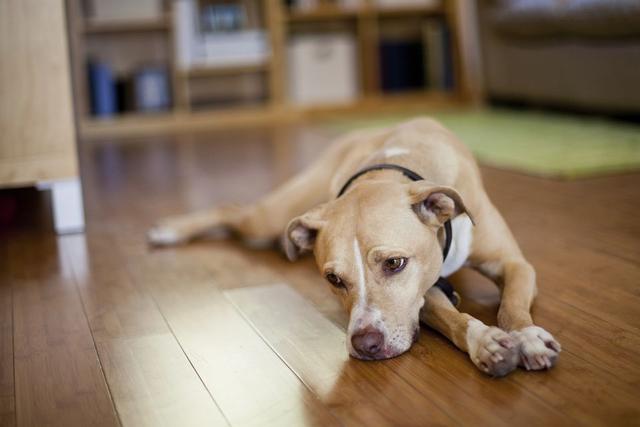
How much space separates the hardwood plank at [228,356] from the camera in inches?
54.3

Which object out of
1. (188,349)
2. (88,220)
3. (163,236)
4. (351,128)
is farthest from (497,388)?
(351,128)

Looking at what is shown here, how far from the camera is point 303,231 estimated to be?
174 centimetres

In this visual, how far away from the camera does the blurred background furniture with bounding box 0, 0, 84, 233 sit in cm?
265

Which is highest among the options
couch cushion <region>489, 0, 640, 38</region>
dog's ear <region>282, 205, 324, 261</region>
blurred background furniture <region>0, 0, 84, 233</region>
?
couch cushion <region>489, 0, 640, 38</region>

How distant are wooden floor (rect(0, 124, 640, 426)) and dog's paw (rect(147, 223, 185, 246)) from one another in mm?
37

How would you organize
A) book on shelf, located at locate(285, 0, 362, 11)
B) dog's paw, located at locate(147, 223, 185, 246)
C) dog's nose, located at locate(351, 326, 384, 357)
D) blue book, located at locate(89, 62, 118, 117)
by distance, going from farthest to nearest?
book on shelf, located at locate(285, 0, 362, 11)
blue book, located at locate(89, 62, 118, 117)
dog's paw, located at locate(147, 223, 185, 246)
dog's nose, located at locate(351, 326, 384, 357)

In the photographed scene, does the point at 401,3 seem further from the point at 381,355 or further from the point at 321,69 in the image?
the point at 381,355

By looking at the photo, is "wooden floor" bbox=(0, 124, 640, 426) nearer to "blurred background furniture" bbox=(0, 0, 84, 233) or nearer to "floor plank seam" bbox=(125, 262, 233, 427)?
"floor plank seam" bbox=(125, 262, 233, 427)

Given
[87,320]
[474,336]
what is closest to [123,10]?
[87,320]

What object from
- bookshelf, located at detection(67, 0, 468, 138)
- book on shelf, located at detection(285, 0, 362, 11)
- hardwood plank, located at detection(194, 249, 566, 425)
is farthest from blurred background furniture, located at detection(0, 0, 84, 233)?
book on shelf, located at detection(285, 0, 362, 11)

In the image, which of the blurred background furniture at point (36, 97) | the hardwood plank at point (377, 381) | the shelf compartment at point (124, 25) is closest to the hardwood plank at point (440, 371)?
the hardwood plank at point (377, 381)

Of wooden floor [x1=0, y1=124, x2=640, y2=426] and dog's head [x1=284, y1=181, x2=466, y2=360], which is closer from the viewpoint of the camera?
wooden floor [x1=0, y1=124, x2=640, y2=426]

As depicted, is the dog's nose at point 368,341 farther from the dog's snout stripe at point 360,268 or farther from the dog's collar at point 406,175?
the dog's collar at point 406,175

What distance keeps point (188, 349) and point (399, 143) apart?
0.68 meters
